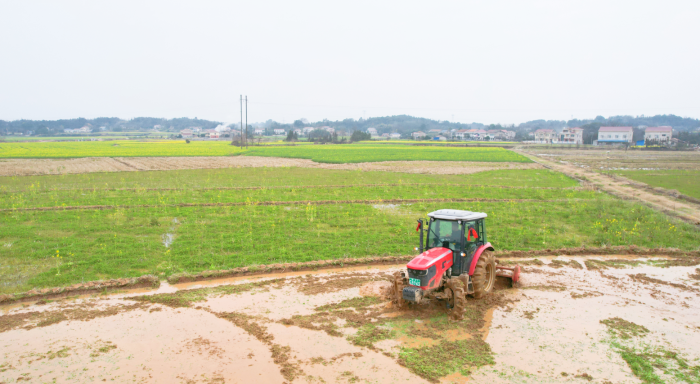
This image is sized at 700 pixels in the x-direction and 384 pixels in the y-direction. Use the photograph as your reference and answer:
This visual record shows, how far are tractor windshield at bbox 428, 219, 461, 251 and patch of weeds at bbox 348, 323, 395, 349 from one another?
2235mm

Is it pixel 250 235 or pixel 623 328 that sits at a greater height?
pixel 250 235

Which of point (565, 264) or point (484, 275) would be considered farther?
point (565, 264)

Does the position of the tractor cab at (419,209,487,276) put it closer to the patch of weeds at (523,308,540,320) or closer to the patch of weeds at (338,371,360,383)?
the patch of weeds at (523,308,540,320)

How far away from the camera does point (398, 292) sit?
327 inches

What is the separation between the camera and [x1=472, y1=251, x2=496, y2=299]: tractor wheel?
345 inches

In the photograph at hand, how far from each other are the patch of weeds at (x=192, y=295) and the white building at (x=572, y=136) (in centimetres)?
12255

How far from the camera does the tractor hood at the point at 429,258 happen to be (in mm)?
7731

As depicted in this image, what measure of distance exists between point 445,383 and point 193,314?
5.19m

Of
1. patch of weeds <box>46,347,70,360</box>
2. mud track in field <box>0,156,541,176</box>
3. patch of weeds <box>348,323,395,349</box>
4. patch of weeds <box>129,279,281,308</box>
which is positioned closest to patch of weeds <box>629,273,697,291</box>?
patch of weeds <box>348,323,395,349</box>

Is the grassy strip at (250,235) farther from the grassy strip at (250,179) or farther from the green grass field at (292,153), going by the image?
the green grass field at (292,153)

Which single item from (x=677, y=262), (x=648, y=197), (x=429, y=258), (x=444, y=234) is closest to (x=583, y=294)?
(x=444, y=234)

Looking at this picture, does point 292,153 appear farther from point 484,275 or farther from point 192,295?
point 484,275

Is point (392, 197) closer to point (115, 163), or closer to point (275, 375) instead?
point (275, 375)

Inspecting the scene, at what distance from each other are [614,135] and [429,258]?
371ft
